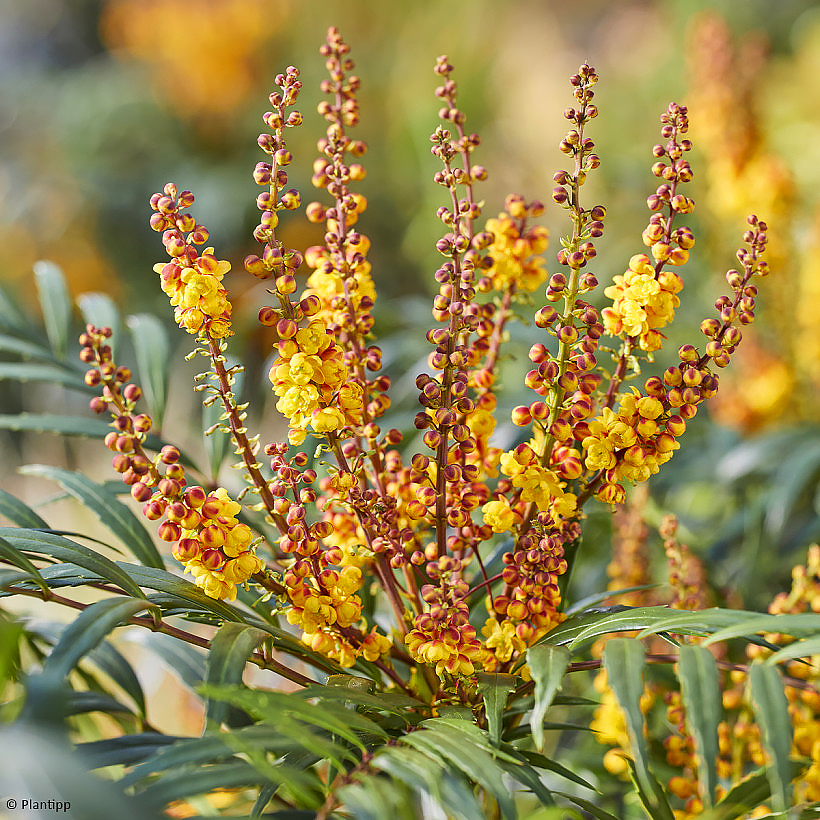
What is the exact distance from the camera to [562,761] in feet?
1.64

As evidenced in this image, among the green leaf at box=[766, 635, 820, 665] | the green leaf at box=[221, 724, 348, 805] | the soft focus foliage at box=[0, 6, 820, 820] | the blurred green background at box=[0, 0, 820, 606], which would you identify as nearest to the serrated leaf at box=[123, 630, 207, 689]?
the soft focus foliage at box=[0, 6, 820, 820]

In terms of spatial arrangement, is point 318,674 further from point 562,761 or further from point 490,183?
point 490,183

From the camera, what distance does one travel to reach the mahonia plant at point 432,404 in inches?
11.2

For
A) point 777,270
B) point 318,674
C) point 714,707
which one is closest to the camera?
point 714,707

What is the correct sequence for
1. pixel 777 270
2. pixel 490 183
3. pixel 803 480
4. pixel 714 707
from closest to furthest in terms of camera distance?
pixel 714 707 → pixel 803 480 → pixel 777 270 → pixel 490 183

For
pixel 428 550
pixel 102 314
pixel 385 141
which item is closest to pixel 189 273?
pixel 428 550

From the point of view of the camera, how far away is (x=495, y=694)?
0.29 metres

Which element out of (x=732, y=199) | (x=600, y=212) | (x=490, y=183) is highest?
(x=490, y=183)

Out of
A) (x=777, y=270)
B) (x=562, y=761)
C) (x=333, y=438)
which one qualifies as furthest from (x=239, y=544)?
(x=777, y=270)

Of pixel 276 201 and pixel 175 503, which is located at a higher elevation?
pixel 276 201

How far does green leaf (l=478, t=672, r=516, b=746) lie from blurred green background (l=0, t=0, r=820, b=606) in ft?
1.76

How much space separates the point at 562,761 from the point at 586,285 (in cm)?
36

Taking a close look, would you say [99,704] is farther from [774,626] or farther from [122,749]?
[774,626]

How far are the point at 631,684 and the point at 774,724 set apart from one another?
0.14 feet
